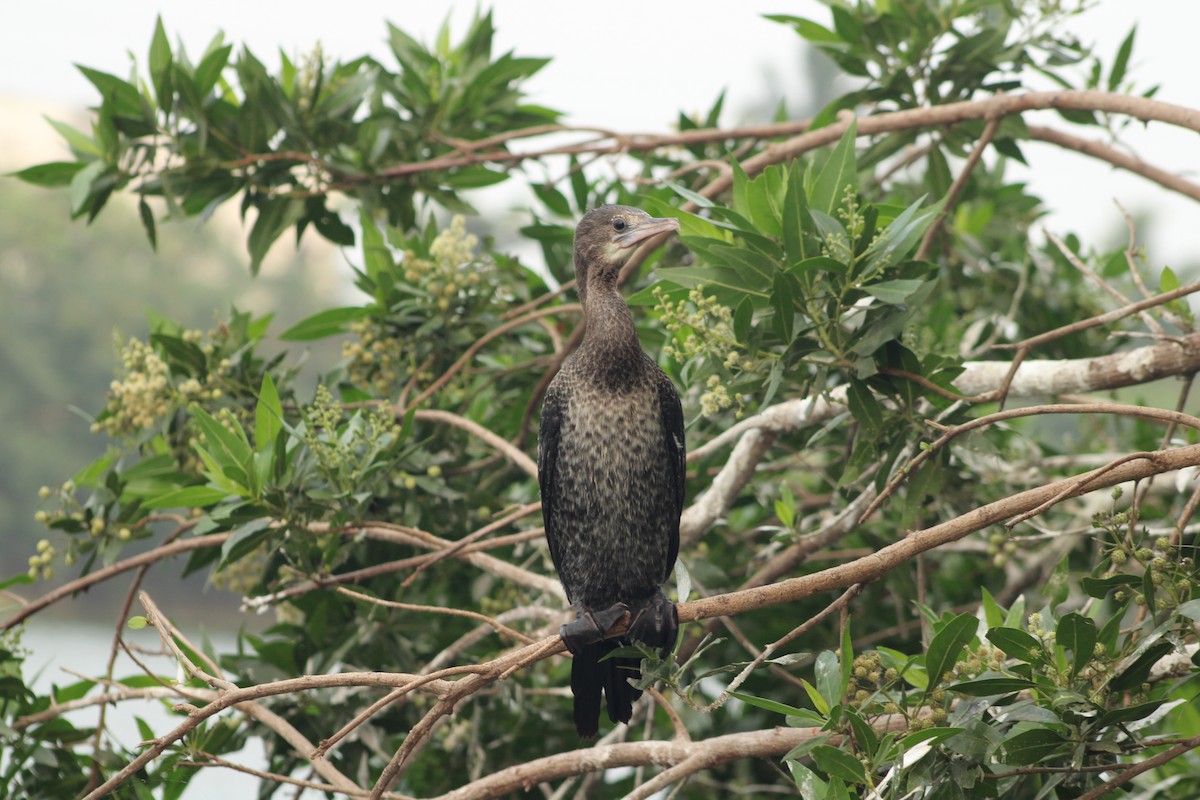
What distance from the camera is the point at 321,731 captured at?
3.20 metres

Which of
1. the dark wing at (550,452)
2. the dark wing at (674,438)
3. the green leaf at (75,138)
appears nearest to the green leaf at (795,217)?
the dark wing at (674,438)

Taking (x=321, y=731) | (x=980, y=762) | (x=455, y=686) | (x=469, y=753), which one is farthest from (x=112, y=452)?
(x=980, y=762)

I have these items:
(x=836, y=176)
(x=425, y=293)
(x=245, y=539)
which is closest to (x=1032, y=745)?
(x=836, y=176)

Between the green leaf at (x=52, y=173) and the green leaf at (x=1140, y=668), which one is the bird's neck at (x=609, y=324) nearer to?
the green leaf at (x=1140, y=668)

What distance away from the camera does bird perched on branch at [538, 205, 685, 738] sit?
2375 millimetres

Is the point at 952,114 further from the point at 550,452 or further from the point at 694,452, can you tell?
the point at 550,452

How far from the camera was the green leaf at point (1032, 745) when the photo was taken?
1.86 metres

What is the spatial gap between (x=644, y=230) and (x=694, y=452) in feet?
2.19

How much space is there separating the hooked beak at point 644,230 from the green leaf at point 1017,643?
3.49 feet

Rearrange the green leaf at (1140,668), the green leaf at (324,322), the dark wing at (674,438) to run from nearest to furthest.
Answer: the green leaf at (1140,668)
the dark wing at (674,438)
the green leaf at (324,322)

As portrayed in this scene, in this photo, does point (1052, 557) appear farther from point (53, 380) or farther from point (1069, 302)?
point (53, 380)

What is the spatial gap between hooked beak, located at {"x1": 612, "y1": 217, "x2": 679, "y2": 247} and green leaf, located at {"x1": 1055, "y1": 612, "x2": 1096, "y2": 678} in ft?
3.66

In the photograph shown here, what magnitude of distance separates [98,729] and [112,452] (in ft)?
2.52

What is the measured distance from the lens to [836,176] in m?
2.36
